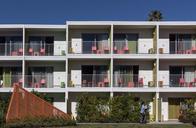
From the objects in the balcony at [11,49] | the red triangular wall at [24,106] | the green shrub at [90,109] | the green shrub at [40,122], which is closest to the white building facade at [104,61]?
the balcony at [11,49]

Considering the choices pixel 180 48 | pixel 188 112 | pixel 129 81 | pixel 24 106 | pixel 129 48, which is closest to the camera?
pixel 24 106

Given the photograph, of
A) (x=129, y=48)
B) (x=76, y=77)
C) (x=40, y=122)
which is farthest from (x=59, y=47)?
(x=40, y=122)

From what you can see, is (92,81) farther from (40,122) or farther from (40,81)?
(40,122)

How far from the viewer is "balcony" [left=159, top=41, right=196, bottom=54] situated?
46.9 meters

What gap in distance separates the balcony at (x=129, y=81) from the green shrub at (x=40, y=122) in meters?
13.8

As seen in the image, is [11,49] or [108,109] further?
[11,49]

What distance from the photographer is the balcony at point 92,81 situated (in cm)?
4647

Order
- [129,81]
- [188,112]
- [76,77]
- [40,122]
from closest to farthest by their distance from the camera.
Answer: [40,122] < [188,112] < [129,81] < [76,77]

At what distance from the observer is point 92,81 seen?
4675cm

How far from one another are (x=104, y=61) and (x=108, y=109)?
18.9 ft

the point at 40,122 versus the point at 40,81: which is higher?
the point at 40,81

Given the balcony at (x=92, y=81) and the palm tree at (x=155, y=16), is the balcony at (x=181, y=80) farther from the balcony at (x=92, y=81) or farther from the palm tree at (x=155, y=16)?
the palm tree at (x=155, y=16)

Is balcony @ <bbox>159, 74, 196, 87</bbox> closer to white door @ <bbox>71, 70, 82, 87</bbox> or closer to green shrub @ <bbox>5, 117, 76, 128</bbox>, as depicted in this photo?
white door @ <bbox>71, 70, 82, 87</bbox>

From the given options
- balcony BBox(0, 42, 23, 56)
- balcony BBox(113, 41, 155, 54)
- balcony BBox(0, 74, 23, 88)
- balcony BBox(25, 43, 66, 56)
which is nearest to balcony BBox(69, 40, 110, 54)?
balcony BBox(113, 41, 155, 54)
